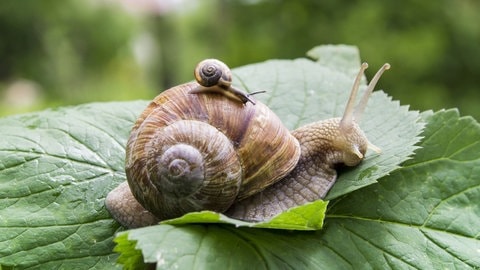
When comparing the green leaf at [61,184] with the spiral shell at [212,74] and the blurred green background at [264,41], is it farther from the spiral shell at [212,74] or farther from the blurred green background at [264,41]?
the blurred green background at [264,41]

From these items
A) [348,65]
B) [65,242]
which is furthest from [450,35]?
[65,242]

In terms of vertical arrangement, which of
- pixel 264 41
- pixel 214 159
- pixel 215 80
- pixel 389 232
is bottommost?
pixel 264 41

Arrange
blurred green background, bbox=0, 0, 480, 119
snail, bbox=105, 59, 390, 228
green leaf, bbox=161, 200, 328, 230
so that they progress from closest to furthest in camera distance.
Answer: green leaf, bbox=161, 200, 328, 230, snail, bbox=105, 59, 390, 228, blurred green background, bbox=0, 0, 480, 119

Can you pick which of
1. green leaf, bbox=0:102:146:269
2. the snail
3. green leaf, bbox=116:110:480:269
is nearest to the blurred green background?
green leaf, bbox=0:102:146:269

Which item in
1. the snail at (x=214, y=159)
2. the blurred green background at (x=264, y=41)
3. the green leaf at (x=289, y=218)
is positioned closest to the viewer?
the green leaf at (x=289, y=218)

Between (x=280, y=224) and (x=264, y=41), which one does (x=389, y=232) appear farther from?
(x=264, y=41)

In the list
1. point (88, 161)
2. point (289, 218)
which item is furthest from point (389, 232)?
point (88, 161)

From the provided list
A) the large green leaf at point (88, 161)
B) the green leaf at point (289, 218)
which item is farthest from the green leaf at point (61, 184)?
the green leaf at point (289, 218)

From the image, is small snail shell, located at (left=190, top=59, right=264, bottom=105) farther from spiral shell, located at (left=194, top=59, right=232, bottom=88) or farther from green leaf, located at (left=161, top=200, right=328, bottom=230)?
green leaf, located at (left=161, top=200, right=328, bottom=230)
